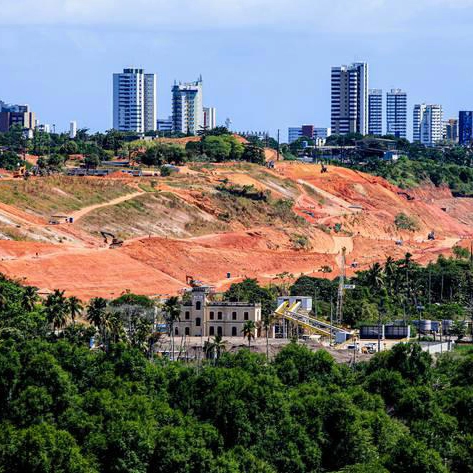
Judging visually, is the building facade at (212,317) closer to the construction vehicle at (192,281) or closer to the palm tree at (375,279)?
the construction vehicle at (192,281)

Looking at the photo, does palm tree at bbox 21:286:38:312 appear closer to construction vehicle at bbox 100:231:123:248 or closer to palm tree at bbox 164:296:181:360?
palm tree at bbox 164:296:181:360

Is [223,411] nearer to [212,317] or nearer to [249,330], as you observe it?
[249,330]

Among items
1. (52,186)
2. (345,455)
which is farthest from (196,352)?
(52,186)

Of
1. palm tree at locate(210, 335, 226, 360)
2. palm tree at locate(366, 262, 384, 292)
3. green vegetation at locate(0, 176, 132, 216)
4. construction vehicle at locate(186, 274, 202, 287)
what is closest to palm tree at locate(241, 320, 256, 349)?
palm tree at locate(210, 335, 226, 360)

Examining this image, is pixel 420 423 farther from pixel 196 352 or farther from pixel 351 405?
pixel 196 352

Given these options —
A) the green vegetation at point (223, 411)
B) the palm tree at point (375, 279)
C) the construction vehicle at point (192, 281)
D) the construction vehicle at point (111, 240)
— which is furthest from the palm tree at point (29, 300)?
the construction vehicle at point (111, 240)
